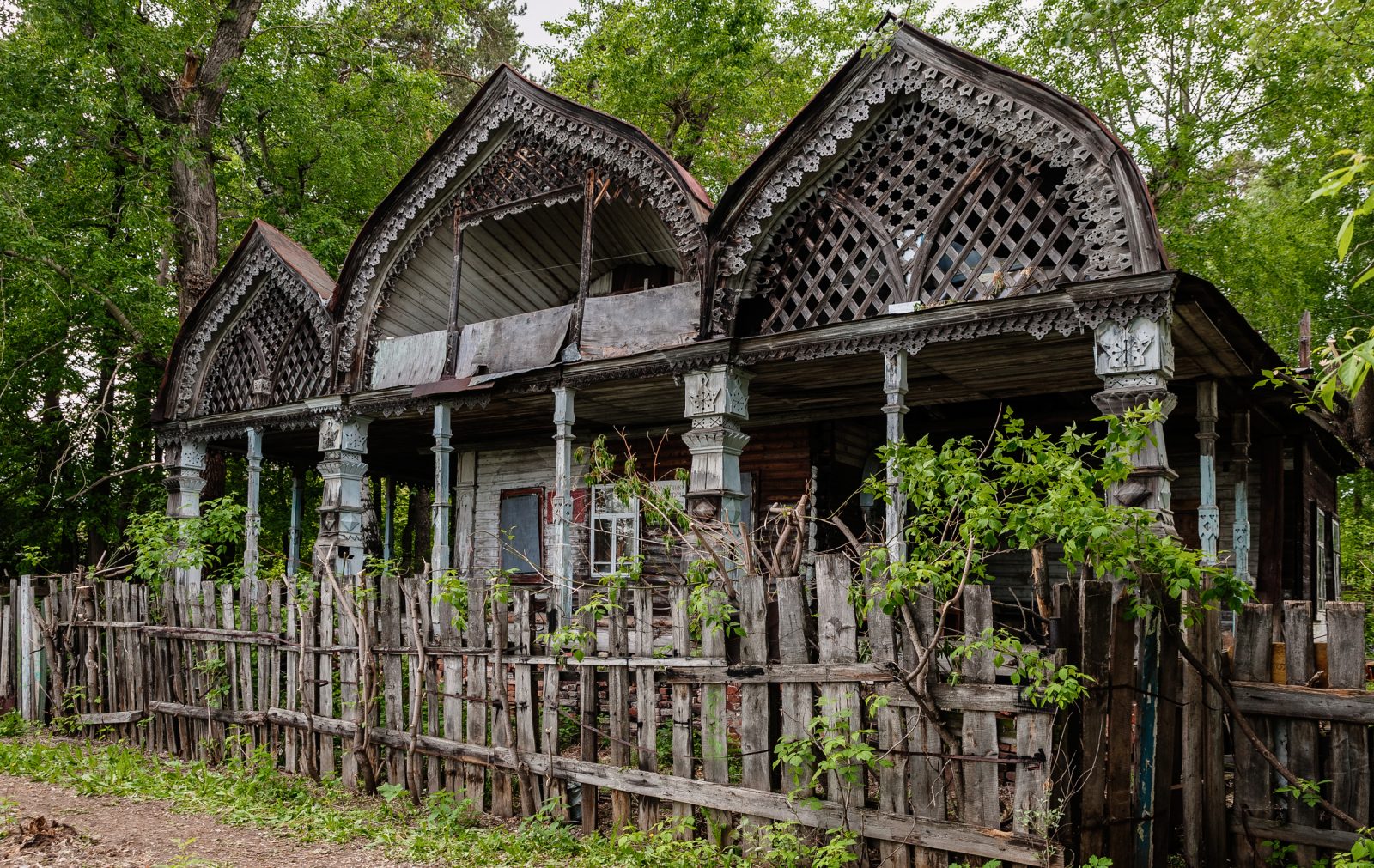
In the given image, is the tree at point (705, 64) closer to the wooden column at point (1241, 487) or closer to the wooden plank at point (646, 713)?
the wooden column at point (1241, 487)

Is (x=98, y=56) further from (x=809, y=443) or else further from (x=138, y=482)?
(x=809, y=443)

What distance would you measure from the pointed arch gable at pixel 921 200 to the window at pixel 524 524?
7363 millimetres

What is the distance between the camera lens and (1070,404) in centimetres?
1341

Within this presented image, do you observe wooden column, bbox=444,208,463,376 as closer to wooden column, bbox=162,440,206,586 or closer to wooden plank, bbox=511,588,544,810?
Result: wooden column, bbox=162,440,206,586

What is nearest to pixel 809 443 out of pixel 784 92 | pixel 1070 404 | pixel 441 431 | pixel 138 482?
pixel 1070 404

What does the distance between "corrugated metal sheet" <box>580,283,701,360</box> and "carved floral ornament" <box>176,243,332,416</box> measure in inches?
169

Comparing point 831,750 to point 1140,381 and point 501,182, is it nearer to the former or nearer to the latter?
point 1140,381

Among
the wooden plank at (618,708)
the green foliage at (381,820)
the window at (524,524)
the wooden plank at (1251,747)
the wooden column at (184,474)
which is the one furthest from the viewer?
the window at (524,524)

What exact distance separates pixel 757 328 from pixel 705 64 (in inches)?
610

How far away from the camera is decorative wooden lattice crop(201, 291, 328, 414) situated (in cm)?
1421

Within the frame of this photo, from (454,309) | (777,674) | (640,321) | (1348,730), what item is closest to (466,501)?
(454,309)

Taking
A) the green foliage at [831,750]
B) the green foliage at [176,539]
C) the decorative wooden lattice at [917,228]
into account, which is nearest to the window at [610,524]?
the green foliage at [176,539]

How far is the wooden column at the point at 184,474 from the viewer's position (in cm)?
1556

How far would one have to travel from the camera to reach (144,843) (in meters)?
6.32
